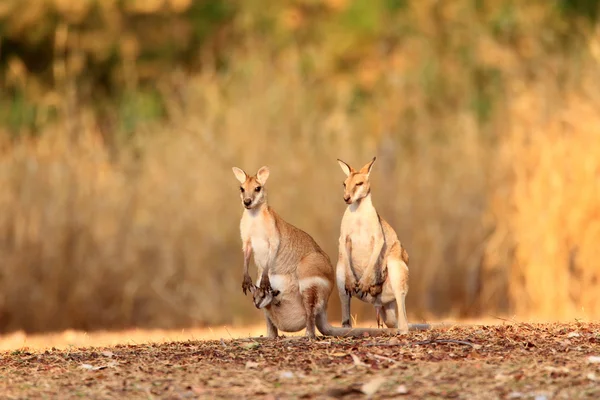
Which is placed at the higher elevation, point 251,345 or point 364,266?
point 364,266

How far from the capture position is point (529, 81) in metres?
14.1

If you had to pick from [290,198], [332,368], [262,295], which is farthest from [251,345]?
[290,198]

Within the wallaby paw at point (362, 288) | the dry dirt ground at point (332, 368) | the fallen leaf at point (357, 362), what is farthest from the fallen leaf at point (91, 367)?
the wallaby paw at point (362, 288)

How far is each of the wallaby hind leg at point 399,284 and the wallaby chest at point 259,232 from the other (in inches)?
27.9

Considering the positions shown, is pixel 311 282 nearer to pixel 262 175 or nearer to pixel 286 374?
pixel 262 175

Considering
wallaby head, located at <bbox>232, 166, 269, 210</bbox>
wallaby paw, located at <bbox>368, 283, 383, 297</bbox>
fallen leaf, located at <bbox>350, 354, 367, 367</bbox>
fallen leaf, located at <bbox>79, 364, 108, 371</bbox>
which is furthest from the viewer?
wallaby paw, located at <bbox>368, 283, 383, 297</bbox>

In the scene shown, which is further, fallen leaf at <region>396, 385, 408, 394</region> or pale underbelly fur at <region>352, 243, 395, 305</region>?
pale underbelly fur at <region>352, 243, 395, 305</region>

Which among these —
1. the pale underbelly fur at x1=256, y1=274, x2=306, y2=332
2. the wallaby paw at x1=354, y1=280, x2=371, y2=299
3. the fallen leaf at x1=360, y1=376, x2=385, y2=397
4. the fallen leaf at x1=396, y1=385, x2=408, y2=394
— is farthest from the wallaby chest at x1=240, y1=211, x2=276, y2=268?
the fallen leaf at x1=396, y1=385, x2=408, y2=394

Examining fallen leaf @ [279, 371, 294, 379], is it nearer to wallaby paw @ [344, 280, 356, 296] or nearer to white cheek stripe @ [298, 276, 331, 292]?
white cheek stripe @ [298, 276, 331, 292]

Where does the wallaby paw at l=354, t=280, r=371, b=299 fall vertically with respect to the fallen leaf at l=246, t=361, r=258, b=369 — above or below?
above

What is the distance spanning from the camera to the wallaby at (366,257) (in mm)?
6629

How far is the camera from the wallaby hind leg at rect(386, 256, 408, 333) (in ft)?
21.7

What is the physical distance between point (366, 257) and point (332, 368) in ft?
4.19

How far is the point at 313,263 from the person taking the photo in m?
6.64
